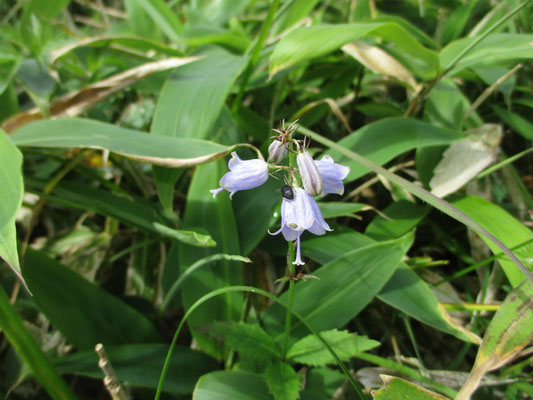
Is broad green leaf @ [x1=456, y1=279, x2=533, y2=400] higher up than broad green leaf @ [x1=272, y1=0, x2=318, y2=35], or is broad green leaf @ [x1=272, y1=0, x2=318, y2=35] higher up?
broad green leaf @ [x1=272, y1=0, x2=318, y2=35]

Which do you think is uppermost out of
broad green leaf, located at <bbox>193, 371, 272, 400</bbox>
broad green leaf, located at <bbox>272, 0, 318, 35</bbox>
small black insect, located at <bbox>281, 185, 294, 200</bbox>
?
broad green leaf, located at <bbox>272, 0, 318, 35</bbox>

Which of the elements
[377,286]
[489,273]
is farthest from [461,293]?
[377,286]

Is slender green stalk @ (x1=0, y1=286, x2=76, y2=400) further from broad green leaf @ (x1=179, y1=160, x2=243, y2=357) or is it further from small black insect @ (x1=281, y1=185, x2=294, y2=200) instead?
small black insect @ (x1=281, y1=185, x2=294, y2=200)

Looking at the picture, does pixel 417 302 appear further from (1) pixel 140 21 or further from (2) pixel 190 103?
(1) pixel 140 21

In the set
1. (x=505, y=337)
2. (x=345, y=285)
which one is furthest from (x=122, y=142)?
(x=505, y=337)

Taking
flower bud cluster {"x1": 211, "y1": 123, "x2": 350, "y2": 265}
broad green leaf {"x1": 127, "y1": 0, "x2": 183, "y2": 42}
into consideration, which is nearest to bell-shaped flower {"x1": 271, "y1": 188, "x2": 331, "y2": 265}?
flower bud cluster {"x1": 211, "y1": 123, "x2": 350, "y2": 265}
